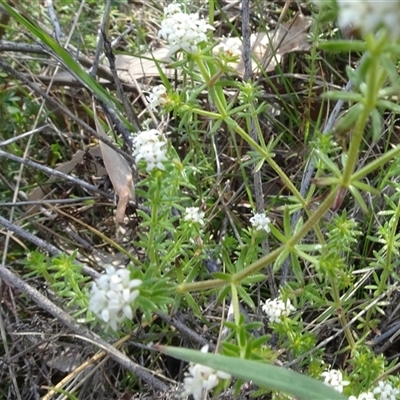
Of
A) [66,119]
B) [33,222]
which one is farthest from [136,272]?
[66,119]

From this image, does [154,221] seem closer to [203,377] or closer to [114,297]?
[114,297]

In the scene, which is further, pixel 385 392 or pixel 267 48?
pixel 267 48

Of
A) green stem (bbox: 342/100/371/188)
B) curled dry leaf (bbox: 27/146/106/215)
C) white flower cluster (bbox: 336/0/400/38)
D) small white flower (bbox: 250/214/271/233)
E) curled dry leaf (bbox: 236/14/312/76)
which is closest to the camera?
white flower cluster (bbox: 336/0/400/38)

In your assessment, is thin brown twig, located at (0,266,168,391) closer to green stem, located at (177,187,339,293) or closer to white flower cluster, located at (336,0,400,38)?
green stem, located at (177,187,339,293)

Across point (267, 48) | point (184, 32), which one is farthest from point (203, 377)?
A: point (267, 48)

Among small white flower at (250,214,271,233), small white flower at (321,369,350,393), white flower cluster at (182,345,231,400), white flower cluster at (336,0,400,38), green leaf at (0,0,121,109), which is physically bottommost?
small white flower at (321,369,350,393)

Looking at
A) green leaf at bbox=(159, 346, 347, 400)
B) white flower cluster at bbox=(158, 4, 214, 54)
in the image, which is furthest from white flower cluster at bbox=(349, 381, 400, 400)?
white flower cluster at bbox=(158, 4, 214, 54)
